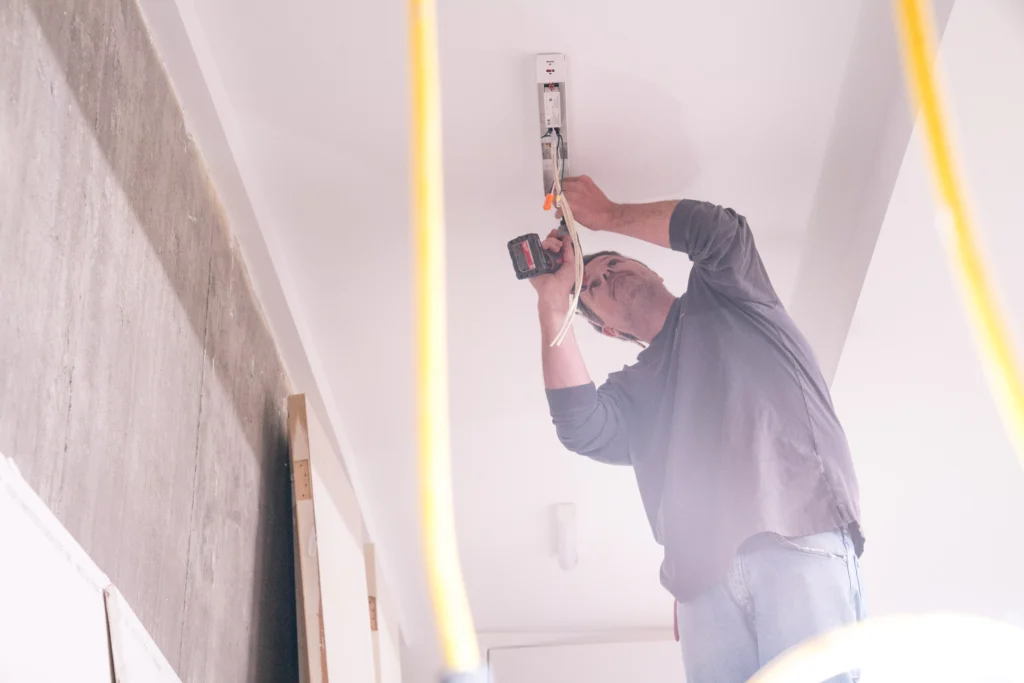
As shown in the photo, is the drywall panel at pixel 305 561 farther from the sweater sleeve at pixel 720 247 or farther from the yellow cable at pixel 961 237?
the yellow cable at pixel 961 237

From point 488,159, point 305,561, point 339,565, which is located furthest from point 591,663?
point 488,159

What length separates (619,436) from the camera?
1.68m

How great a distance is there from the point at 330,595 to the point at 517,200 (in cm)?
88

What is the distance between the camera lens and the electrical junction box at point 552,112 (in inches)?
62.7

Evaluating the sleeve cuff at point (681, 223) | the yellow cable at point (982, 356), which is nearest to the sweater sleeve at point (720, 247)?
the sleeve cuff at point (681, 223)

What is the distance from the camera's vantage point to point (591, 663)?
7.73ft

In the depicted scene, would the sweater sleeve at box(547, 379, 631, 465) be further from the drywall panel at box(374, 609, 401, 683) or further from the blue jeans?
the drywall panel at box(374, 609, 401, 683)

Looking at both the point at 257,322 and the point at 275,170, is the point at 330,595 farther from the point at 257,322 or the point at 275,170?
the point at 275,170

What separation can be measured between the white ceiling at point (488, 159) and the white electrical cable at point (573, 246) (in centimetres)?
5

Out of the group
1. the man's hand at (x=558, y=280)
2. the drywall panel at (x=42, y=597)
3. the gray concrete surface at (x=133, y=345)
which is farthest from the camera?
the man's hand at (x=558, y=280)

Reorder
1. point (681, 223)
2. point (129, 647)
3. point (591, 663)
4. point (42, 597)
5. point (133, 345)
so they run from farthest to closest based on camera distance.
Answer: point (591, 663) → point (681, 223) → point (133, 345) → point (129, 647) → point (42, 597)

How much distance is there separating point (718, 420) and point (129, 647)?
95 cm

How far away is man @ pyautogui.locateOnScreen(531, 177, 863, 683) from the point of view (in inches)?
55.2

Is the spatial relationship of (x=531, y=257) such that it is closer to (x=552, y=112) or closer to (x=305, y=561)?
(x=552, y=112)
